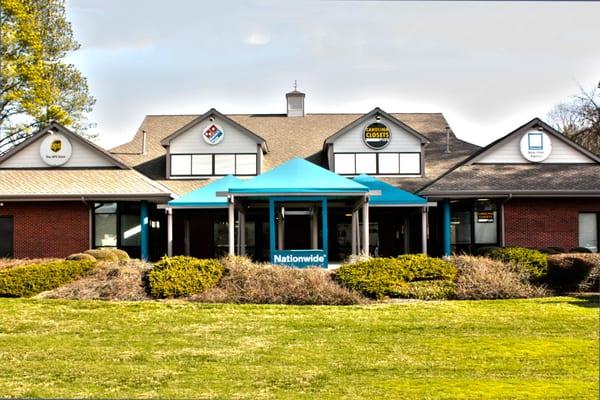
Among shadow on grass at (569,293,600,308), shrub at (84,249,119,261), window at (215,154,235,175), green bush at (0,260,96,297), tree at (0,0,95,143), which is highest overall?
tree at (0,0,95,143)

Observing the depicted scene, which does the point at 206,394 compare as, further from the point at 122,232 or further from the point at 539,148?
the point at 539,148

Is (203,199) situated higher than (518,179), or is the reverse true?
(518,179)

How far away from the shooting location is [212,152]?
28344 mm

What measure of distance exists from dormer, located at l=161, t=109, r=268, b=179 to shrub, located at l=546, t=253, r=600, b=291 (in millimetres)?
14403

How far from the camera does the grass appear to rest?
27.1 feet

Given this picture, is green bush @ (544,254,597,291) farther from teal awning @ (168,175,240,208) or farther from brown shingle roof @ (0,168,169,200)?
brown shingle roof @ (0,168,169,200)

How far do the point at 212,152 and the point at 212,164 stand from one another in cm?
49

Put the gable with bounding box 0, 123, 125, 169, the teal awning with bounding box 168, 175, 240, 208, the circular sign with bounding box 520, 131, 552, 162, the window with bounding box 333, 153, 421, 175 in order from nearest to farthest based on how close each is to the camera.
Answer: the teal awning with bounding box 168, 175, 240, 208
the circular sign with bounding box 520, 131, 552, 162
the gable with bounding box 0, 123, 125, 169
the window with bounding box 333, 153, 421, 175

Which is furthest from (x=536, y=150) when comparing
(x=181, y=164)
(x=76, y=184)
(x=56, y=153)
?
(x=56, y=153)

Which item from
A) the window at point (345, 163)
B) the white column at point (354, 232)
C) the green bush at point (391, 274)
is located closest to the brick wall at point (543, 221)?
the white column at point (354, 232)

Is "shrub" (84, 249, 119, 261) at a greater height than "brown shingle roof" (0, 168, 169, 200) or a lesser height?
lesser

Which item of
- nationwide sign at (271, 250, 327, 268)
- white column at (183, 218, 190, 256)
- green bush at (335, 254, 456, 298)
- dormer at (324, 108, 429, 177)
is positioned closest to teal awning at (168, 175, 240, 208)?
white column at (183, 218, 190, 256)

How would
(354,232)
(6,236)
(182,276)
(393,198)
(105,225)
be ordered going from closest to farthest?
1. (182,276)
2. (354,232)
3. (393,198)
4. (6,236)
5. (105,225)

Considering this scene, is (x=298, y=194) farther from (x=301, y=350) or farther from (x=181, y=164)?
(x=181, y=164)
